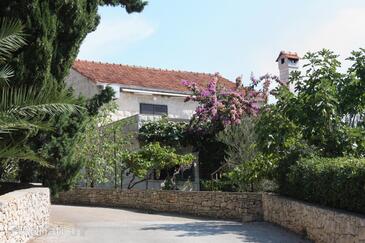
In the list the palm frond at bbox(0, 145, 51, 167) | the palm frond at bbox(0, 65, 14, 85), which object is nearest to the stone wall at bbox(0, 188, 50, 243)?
the palm frond at bbox(0, 145, 51, 167)

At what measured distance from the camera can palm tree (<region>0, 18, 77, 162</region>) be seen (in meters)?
9.74

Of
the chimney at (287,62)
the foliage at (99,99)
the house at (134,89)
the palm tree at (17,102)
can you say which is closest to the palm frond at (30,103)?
the palm tree at (17,102)

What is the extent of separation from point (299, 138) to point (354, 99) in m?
1.76

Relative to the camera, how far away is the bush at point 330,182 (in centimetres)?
953

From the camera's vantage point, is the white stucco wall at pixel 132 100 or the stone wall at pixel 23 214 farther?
the white stucco wall at pixel 132 100

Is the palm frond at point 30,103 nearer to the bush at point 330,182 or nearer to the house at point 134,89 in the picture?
the bush at point 330,182

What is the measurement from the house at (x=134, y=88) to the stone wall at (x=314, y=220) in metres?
11.6

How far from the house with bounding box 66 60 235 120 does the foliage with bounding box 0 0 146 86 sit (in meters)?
11.8

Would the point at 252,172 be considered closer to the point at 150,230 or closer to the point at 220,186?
the point at 220,186

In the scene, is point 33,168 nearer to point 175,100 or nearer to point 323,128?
point 323,128

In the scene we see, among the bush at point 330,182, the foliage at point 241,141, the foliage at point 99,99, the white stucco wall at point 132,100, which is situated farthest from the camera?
the white stucco wall at point 132,100

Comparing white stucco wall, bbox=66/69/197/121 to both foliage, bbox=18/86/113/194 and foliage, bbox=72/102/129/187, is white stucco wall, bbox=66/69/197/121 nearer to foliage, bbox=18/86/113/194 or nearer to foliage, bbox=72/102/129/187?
foliage, bbox=72/102/129/187

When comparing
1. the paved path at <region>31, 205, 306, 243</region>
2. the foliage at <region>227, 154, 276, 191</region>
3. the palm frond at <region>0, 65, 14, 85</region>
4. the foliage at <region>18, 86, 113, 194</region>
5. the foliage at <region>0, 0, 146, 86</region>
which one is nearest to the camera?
the palm frond at <region>0, 65, 14, 85</region>

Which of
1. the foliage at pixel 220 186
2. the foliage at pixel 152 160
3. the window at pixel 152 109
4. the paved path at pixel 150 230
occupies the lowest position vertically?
the paved path at pixel 150 230
